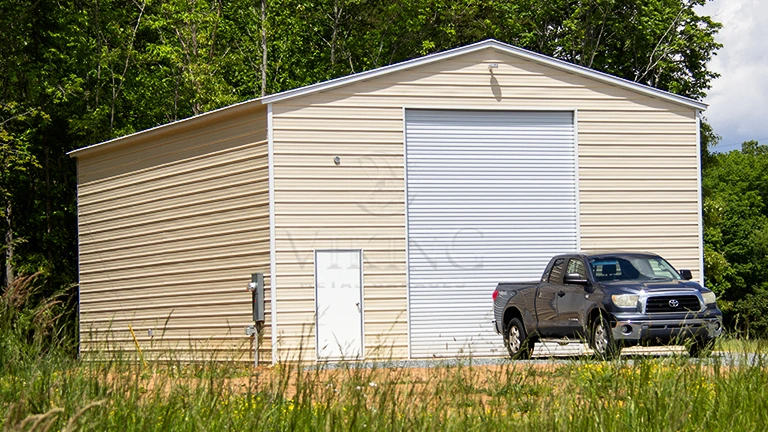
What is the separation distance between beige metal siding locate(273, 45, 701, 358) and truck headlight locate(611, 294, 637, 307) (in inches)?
220

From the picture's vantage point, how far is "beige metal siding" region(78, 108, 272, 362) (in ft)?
72.3

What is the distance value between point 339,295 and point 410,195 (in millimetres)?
2561

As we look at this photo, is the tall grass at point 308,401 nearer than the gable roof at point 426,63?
Yes

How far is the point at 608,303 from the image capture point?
16.2 meters

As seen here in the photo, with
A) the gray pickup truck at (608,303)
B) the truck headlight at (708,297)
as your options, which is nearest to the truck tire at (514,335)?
the gray pickup truck at (608,303)

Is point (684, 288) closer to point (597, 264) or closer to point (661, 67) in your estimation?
point (597, 264)

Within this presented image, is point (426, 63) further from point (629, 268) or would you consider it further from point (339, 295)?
point (629, 268)

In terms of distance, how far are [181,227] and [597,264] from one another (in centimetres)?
1012

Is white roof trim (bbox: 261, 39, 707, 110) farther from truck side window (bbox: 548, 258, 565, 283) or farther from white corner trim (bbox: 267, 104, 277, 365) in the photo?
Result: truck side window (bbox: 548, 258, 565, 283)

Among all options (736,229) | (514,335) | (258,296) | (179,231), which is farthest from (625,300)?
(736,229)

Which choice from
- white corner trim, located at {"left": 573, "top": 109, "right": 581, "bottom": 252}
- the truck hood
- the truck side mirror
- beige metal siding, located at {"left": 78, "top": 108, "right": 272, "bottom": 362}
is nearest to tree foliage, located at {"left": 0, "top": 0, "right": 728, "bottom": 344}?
beige metal siding, located at {"left": 78, "top": 108, "right": 272, "bottom": 362}

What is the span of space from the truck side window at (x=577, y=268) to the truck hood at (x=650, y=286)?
713mm

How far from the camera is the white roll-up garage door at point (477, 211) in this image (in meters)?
22.6

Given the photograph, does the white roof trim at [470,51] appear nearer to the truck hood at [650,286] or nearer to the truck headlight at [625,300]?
the truck hood at [650,286]
